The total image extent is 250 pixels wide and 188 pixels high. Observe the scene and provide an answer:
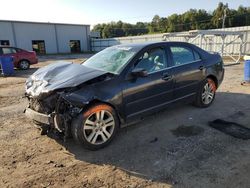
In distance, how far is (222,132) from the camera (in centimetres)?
436

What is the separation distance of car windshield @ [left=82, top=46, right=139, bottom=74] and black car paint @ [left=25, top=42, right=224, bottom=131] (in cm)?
14

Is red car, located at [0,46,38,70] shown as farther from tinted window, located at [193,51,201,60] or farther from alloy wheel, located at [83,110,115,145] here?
alloy wheel, located at [83,110,115,145]

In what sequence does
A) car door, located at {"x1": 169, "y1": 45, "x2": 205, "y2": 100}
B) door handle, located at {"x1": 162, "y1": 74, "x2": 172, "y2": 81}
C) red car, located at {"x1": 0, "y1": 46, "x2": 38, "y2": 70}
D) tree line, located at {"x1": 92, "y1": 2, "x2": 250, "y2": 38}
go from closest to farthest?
door handle, located at {"x1": 162, "y1": 74, "x2": 172, "y2": 81} → car door, located at {"x1": 169, "y1": 45, "x2": 205, "y2": 100} → red car, located at {"x1": 0, "y1": 46, "x2": 38, "y2": 70} → tree line, located at {"x1": 92, "y1": 2, "x2": 250, "y2": 38}

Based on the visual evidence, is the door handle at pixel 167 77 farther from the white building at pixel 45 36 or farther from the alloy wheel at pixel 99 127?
the white building at pixel 45 36

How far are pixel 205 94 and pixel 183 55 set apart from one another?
1161 millimetres

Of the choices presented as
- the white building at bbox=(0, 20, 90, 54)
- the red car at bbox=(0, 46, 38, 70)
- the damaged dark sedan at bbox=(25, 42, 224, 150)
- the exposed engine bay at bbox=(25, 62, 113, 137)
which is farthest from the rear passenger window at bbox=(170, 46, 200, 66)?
the white building at bbox=(0, 20, 90, 54)

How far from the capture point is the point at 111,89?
151 inches

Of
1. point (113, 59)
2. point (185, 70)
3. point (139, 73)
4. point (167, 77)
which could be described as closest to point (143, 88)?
point (139, 73)

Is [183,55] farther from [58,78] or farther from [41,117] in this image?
[41,117]

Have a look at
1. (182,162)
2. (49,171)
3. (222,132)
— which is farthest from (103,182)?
(222,132)

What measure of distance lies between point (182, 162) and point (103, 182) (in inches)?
46.2

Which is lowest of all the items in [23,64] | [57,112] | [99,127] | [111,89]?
[99,127]

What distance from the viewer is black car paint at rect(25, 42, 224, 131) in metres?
3.65

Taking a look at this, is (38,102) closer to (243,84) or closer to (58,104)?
(58,104)
